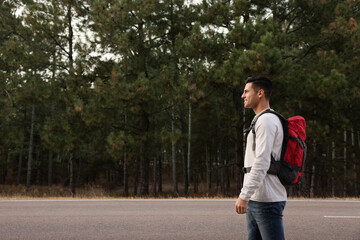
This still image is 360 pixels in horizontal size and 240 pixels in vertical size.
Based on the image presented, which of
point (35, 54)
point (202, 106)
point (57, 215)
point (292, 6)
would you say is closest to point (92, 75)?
point (35, 54)

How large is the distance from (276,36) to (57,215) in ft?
34.9

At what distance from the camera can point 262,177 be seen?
2.57 metres

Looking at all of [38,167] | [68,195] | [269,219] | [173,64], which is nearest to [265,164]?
[269,219]

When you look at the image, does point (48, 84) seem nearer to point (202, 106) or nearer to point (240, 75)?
point (202, 106)

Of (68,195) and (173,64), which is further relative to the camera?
(68,195)

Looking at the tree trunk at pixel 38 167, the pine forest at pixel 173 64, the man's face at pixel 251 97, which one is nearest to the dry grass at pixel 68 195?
the pine forest at pixel 173 64

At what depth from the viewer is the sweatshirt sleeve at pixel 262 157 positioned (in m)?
2.56

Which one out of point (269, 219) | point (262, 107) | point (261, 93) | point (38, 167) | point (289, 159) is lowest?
point (269, 219)

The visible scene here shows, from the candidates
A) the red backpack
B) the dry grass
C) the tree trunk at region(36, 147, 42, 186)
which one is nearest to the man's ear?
the red backpack

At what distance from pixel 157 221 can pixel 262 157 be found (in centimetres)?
482

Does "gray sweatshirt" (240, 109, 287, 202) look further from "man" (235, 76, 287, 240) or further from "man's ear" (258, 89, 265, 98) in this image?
"man's ear" (258, 89, 265, 98)

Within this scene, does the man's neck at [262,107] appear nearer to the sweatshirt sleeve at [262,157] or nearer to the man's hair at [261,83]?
the man's hair at [261,83]

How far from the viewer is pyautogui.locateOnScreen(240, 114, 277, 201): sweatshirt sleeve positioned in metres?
2.56

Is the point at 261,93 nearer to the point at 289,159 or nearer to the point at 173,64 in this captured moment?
the point at 289,159
